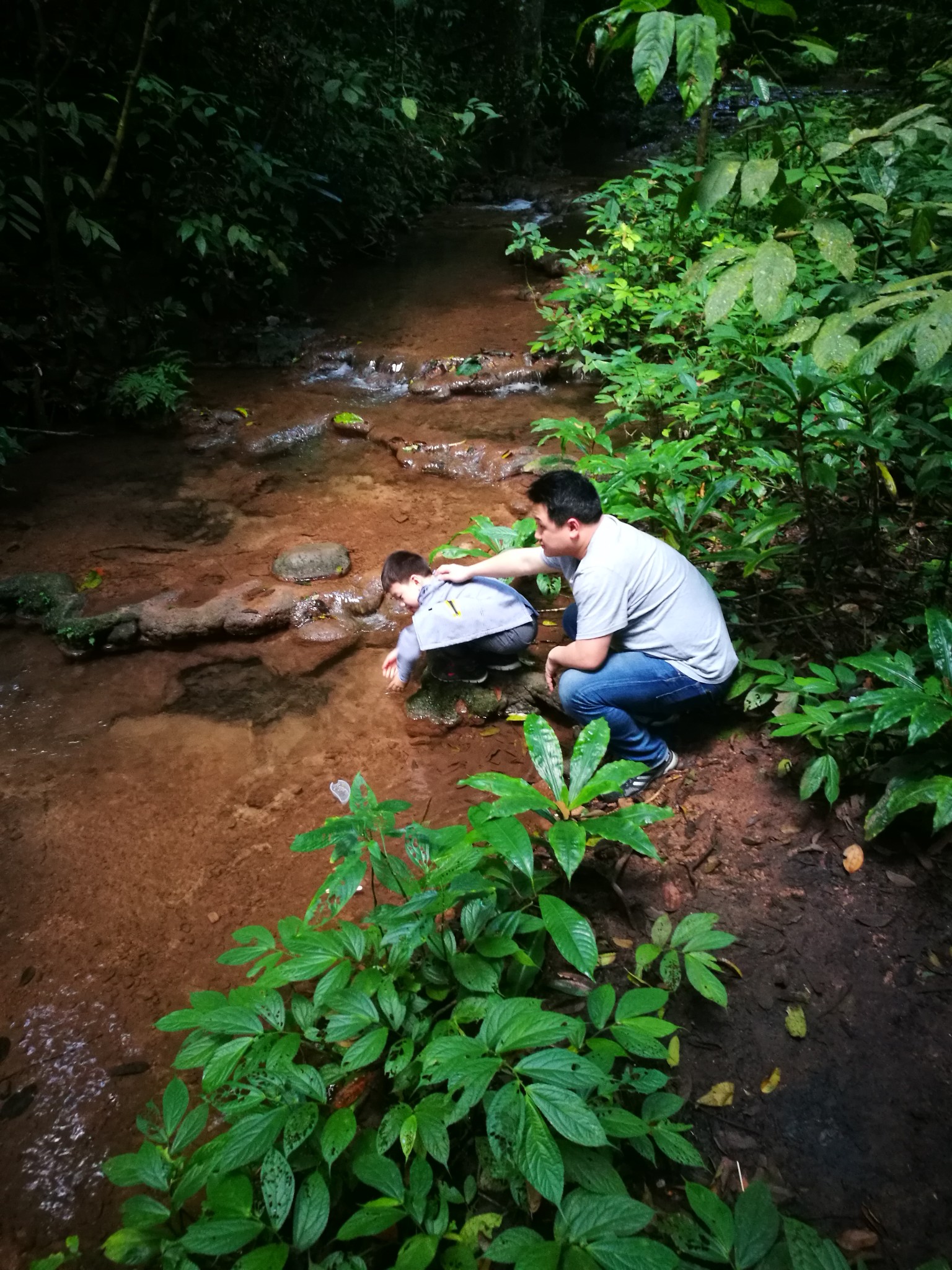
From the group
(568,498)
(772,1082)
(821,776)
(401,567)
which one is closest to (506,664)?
(401,567)

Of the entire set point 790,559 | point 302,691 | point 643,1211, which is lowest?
point 302,691

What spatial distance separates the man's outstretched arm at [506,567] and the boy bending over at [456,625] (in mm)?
39

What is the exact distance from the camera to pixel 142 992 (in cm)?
261

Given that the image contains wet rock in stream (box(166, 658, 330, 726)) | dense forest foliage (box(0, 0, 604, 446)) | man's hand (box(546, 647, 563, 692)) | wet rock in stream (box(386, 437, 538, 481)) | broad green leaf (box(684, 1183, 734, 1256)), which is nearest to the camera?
broad green leaf (box(684, 1183, 734, 1256))

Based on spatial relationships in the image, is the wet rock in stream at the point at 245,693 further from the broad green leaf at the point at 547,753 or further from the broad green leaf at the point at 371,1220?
the broad green leaf at the point at 371,1220

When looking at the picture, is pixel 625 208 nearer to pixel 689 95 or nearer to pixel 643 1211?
pixel 689 95

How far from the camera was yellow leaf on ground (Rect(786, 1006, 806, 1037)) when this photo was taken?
6.26 ft

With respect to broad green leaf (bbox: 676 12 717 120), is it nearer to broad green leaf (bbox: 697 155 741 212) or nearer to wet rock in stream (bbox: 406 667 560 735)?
broad green leaf (bbox: 697 155 741 212)

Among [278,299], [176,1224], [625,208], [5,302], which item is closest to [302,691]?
[176,1224]

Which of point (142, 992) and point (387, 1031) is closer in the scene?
point (387, 1031)

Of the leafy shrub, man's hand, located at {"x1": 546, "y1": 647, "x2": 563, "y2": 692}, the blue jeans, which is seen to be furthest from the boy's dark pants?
the leafy shrub

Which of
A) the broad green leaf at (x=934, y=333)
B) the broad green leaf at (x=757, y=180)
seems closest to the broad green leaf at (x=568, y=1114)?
the broad green leaf at (x=934, y=333)

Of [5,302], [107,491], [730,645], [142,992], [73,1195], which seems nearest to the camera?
[73,1195]

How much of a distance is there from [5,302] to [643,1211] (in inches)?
295
